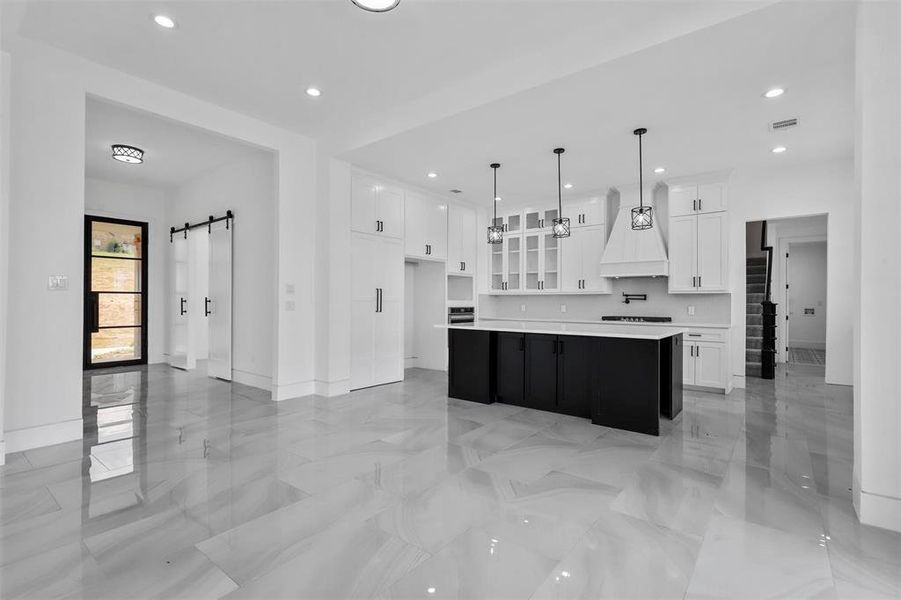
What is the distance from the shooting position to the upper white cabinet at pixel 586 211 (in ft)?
21.8

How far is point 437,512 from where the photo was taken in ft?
7.78

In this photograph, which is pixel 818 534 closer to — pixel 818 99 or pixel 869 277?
pixel 869 277

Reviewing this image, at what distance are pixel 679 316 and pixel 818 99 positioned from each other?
10.6 ft

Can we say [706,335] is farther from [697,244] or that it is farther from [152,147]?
[152,147]

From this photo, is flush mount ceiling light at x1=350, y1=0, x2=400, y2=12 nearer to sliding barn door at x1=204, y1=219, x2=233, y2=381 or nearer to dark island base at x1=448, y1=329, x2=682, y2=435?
dark island base at x1=448, y1=329, x2=682, y2=435

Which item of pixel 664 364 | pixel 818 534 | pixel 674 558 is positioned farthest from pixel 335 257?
pixel 818 534

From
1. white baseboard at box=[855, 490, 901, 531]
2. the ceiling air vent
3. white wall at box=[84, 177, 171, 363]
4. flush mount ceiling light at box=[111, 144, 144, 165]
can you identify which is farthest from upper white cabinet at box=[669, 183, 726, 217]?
white wall at box=[84, 177, 171, 363]

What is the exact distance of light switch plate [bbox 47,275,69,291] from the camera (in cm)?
351

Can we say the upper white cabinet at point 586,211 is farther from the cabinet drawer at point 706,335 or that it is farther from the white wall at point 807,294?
the white wall at point 807,294

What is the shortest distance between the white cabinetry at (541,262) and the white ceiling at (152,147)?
433cm

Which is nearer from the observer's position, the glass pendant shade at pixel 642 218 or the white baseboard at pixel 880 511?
the white baseboard at pixel 880 511

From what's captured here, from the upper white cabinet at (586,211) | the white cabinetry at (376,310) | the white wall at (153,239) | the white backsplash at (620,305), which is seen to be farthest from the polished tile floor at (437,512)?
the white wall at (153,239)

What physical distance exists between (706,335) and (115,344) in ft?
29.8

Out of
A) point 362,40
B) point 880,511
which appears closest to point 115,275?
point 362,40
